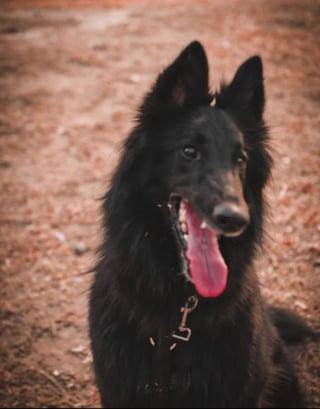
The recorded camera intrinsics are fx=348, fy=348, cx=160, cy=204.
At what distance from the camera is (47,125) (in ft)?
21.0

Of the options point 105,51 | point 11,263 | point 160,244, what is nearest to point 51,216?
point 11,263

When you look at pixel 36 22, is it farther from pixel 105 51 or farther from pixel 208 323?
pixel 208 323

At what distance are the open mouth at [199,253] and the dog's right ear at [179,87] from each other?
66 centimetres

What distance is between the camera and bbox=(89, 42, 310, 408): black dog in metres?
2.27

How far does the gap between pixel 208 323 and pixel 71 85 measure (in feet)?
21.8

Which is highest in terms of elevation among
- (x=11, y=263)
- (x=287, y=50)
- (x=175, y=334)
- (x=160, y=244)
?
(x=287, y=50)

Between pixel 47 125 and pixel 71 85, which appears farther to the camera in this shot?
pixel 71 85

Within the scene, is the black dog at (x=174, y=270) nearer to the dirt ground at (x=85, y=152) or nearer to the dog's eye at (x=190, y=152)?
the dog's eye at (x=190, y=152)

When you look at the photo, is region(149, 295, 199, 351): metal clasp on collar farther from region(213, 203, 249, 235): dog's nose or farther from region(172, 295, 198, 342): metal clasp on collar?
region(213, 203, 249, 235): dog's nose

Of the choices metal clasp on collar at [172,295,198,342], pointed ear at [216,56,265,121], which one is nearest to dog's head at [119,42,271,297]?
pointed ear at [216,56,265,121]

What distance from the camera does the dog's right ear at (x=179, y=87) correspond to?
2.28m

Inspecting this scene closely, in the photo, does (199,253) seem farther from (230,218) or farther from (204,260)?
(230,218)

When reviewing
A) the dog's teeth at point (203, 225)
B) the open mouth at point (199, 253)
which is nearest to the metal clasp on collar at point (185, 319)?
the open mouth at point (199, 253)

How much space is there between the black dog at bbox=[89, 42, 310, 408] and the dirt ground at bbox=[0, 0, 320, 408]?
535 mm
